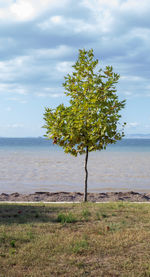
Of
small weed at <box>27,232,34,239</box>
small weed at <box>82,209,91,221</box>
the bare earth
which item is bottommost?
the bare earth

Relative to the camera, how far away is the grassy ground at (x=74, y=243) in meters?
5.61

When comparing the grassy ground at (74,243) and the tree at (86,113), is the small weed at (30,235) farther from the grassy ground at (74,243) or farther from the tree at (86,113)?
the tree at (86,113)

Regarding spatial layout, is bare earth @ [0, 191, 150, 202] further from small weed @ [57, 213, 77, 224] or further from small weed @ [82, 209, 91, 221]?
small weed @ [57, 213, 77, 224]

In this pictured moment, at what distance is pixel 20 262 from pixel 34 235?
159 cm

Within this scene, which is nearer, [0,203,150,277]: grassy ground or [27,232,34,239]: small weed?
[0,203,150,277]: grassy ground

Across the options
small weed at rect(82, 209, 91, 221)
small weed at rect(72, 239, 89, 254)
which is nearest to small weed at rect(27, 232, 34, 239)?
small weed at rect(72, 239, 89, 254)

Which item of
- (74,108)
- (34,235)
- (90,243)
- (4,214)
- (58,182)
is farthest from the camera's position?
(58,182)

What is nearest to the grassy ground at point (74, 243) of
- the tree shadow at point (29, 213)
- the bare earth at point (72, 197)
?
the tree shadow at point (29, 213)

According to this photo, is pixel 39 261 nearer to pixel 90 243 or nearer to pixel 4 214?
pixel 90 243

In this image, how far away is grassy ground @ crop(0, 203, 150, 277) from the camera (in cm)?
561

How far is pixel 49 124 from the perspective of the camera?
12562mm

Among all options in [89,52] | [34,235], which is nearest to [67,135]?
[89,52]

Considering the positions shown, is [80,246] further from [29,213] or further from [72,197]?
[72,197]

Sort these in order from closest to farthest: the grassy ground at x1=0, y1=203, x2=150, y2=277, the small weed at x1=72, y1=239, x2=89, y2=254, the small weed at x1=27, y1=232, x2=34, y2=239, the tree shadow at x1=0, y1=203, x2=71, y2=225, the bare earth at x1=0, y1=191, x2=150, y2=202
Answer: the grassy ground at x1=0, y1=203, x2=150, y2=277 → the small weed at x1=72, y1=239, x2=89, y2=254 → the small weed at x1=27, y1=232, x2=34, y2=239 → the tree shadow at x1=0, y1=203, x2=71, y2=225 → the bare earth at x1=0, y1=191, x2=150, y2=202
